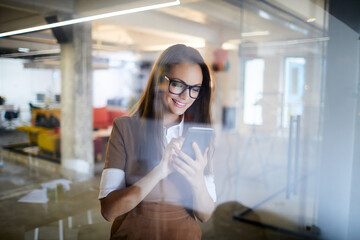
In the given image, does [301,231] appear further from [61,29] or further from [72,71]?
[61,29]

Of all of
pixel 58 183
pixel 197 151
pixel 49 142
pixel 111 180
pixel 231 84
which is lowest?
pixel 58 183

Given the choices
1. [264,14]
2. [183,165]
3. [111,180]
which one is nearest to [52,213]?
[111,180]

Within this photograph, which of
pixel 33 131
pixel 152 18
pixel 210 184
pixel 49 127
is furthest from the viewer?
pixel 49 127

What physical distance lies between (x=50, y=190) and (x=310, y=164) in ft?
9.95

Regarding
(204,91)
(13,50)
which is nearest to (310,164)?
(204,91)

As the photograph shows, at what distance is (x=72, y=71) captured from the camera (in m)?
3.71

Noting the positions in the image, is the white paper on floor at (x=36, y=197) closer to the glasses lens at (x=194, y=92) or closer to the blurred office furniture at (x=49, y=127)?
the blurred office furniture at (x=49, y=127)

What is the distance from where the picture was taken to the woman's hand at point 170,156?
1.67 m

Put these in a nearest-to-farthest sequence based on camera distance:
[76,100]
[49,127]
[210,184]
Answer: [210,184], [49,127], [76,100]

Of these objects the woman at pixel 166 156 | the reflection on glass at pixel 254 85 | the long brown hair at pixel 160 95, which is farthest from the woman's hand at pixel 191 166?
the reflection on glass at pixel 254 85

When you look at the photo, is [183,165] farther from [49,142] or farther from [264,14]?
[264,14]

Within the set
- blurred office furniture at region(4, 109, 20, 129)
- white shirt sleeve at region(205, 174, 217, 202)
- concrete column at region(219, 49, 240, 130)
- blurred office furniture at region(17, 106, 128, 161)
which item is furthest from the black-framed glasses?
concrete column at region(219, 49, 240, 130)

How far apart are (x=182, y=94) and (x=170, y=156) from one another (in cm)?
35

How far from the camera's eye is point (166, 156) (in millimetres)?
1694
